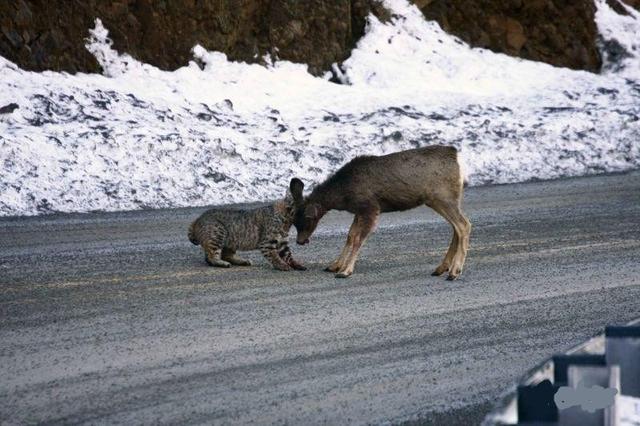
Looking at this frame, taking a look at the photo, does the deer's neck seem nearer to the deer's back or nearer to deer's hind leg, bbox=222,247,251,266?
the deer's back

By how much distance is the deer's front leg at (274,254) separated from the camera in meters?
11.1

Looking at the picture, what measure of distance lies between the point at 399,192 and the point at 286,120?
35.9 feet

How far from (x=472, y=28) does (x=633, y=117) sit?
7.01m

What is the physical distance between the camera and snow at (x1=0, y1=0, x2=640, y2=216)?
16938 millimetres

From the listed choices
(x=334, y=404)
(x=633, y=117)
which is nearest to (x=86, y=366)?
(x=334, y=404)

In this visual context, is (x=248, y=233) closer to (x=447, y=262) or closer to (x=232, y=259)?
(x=232, y=259)

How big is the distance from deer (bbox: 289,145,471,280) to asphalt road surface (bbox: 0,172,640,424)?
0.38 meters

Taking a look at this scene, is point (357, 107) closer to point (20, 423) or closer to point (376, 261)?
point (376, 261)

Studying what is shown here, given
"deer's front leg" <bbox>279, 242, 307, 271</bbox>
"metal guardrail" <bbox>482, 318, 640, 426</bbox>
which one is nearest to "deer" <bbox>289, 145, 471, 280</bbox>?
"deer's front leg" <bbox>279, 242, 307, 271</bbox>

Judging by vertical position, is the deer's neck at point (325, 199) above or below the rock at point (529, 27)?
below

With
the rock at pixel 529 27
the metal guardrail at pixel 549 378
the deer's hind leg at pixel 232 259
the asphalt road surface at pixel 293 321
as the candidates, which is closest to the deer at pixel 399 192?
the asphalt road surface at pixel 293 321

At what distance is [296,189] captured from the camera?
11367 mm

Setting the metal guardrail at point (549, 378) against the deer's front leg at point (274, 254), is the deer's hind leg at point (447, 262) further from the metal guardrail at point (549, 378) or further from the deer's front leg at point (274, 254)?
the metal guardrail at point (549, 378)

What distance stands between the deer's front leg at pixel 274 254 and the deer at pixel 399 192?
292 millimetres
